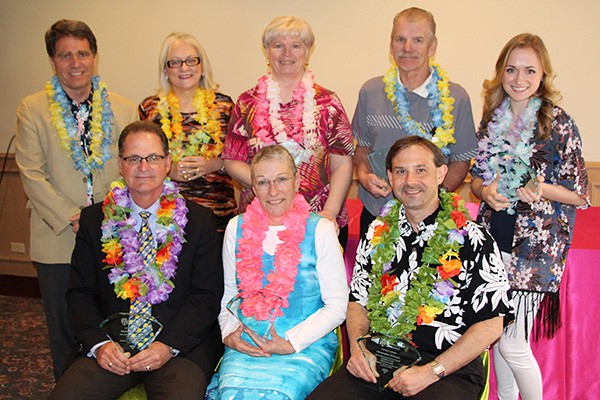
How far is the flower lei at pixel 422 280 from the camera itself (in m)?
2.17

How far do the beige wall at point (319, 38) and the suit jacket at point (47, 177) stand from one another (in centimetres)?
227

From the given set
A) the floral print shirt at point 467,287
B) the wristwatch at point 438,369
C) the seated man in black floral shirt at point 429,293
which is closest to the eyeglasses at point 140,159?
the seated man in black floral shirt at point 429,293

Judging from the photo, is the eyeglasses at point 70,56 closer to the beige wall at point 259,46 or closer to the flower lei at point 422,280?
the flower lei at point 422,280

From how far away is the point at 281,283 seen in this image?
7.72 feet

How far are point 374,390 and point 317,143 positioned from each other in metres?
1.15

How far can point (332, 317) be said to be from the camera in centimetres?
237

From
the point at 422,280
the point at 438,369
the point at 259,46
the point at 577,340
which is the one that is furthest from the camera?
the point at 259,46

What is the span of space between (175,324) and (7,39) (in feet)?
14.3

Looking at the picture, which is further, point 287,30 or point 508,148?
point 287,30

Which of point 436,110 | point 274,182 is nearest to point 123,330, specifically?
point 274,182

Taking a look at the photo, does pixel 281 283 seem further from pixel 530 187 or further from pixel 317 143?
pixel 530 187

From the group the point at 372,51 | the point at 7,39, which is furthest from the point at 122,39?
the point at 372,51

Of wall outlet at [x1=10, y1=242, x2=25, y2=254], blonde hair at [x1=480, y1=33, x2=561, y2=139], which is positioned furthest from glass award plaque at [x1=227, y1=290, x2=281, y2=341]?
wall outlet at [x1=10, y1=242, x2=25, y2=254]

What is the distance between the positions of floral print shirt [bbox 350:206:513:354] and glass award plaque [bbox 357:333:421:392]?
0.10 meters
